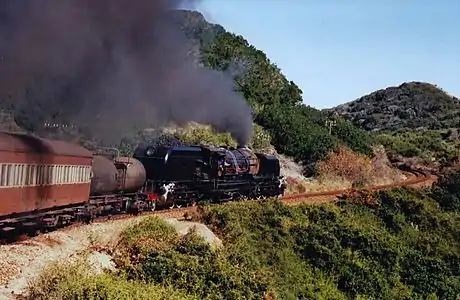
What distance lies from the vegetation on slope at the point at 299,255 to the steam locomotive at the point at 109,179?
215 centimetres

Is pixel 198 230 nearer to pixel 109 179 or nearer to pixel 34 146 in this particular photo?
pixel 109 179

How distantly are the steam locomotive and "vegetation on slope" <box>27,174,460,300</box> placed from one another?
7.04 ft

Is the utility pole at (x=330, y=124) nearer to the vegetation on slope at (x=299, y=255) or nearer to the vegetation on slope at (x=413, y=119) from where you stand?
the vegetation on slope at (x=413, y=119)

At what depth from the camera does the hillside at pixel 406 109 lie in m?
134

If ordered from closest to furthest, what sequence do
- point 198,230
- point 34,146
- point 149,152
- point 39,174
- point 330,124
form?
1. point 34,146
2. point 39,174
3. point 198,230
4. point 149,152
5. point 330,124

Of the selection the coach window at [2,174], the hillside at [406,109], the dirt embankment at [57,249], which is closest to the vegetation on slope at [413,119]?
the hillside at [406,109]

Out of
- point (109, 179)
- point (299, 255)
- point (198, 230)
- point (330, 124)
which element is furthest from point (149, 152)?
point (330, 124)

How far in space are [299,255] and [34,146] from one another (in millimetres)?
12008

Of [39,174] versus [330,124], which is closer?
[39,174]

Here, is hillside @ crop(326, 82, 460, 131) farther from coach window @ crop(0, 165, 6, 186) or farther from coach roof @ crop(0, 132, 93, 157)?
coach window @ crop(0, 165, 6, 186)

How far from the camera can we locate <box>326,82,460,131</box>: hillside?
440 ft

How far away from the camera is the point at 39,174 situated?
1680cm

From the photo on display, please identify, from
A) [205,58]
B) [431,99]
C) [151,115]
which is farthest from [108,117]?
[431,99]

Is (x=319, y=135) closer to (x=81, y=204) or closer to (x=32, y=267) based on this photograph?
(x=81, y=204)
